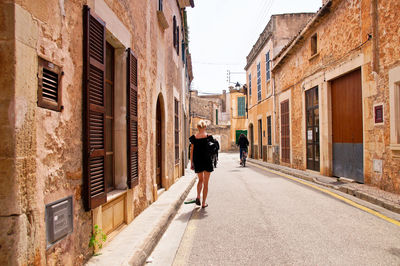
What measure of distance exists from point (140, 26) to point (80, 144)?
125 inches

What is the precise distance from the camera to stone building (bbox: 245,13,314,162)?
59.0 ft

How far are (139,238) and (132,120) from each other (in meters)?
1.72

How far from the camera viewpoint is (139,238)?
3678 mm

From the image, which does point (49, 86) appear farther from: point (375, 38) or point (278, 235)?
point (375, 38)

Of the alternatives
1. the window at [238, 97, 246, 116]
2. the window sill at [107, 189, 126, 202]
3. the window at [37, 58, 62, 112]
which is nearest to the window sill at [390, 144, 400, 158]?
the window sill at [107, 189, 126, 202]

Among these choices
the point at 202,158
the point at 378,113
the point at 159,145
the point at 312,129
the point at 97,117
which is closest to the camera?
the point at 97,117

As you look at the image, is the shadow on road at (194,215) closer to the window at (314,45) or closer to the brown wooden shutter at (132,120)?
the brown wooden shutter at (132,120)

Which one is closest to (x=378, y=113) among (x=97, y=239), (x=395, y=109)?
(x=395, y=109)

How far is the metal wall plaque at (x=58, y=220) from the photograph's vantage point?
89.3 inches

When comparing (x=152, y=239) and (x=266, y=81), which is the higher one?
(x=266, y=81)

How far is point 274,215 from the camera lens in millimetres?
5227

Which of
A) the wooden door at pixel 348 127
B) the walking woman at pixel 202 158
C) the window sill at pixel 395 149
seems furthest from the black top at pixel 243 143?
the walking woman at pixel 202 158

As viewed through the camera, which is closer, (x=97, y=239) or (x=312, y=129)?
(x=97, y=239)

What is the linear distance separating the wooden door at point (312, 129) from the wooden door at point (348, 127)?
1.27 metres
